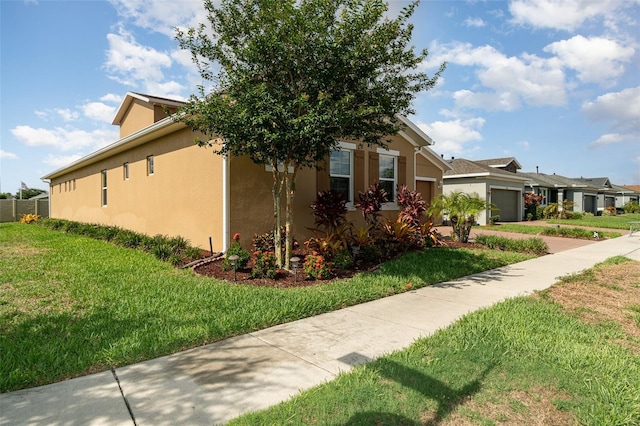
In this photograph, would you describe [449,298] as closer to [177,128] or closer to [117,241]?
[177,128]

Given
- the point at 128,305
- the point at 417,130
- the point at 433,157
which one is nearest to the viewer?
the point at 128,305

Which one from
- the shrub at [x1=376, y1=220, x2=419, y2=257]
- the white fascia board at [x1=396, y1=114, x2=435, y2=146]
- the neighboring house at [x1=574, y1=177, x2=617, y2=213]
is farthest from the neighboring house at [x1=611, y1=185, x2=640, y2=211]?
the shrub at [x1=376, y1=220, x2=419, y2=257]

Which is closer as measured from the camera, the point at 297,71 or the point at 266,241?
the point at 297,71

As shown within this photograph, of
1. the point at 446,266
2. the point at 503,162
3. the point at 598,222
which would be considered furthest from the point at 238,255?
the point at 598,222

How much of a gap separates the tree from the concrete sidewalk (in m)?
3.18

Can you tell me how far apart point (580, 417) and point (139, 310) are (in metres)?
4.93

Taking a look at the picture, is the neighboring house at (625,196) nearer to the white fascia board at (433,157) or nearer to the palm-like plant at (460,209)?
the white fascia board at (433,157)

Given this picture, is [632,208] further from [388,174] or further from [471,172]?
[388,174]

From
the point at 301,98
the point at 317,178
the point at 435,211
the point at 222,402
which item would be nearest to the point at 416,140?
the point at 435,211

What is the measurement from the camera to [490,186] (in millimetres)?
22203

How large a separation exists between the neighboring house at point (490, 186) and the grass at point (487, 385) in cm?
1845

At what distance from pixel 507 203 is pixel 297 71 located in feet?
74.7

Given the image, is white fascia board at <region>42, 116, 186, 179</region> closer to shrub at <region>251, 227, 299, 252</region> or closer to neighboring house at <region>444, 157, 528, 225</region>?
shrub at <region>251, 227, 299, 252</region>

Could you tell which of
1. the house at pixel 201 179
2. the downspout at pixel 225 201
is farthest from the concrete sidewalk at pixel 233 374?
the house at pixel 201 179
